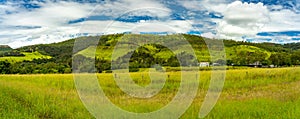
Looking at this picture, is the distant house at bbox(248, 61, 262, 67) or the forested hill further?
the distant house at bbox(248, 61, 262, 67)

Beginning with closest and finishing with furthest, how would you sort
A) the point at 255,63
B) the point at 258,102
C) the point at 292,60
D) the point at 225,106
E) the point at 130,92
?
1. the point at 225,106
2. the point at 258,102
3. the point at 130,92
4. the point at 292,60
5. the point at 255,63

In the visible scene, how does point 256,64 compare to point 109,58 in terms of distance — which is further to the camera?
point 256,64

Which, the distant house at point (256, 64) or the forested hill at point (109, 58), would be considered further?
the distant house at point (256, 64)

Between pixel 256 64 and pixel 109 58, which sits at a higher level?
pixel 109 58

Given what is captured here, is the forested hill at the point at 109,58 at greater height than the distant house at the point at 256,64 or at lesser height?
greater

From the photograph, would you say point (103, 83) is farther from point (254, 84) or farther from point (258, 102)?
point (258, 102)

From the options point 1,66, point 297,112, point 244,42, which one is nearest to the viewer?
point 297,112

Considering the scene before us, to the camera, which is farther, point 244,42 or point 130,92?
point 244,42

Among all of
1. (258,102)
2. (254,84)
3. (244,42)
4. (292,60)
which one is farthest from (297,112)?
(244,42)

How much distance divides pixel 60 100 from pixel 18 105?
1.30m

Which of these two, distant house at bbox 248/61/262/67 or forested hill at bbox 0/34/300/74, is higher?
forested hill at bbox 0/34/300/74

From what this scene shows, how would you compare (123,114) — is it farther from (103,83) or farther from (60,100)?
(103,83)

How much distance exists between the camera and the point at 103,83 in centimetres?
1602

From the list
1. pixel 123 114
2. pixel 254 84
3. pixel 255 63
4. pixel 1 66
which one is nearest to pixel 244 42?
pixel 255 63
